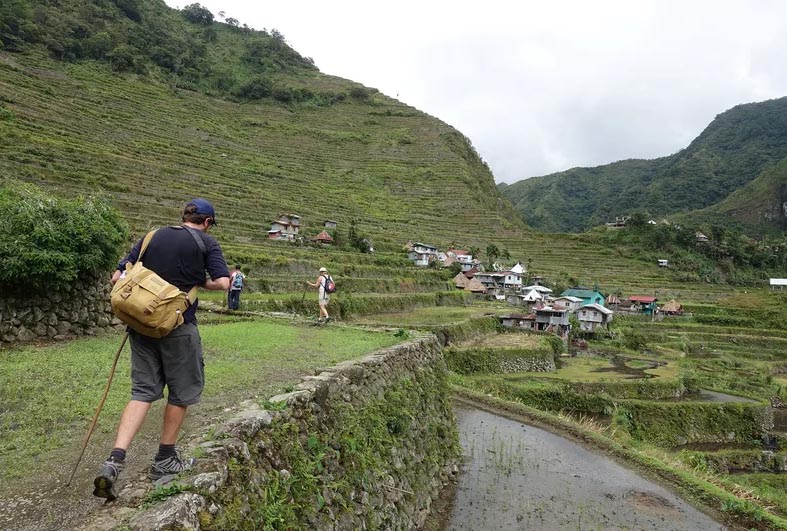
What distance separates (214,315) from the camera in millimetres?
14320

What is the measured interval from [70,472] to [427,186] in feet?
262

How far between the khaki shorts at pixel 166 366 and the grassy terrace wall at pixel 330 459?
60cm

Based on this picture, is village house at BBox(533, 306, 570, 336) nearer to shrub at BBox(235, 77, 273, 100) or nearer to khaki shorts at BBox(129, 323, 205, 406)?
khaki shorts at BBox(129, 323, 205, 406)

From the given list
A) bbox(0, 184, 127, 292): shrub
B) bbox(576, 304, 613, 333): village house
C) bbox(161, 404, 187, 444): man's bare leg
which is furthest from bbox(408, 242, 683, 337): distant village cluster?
bbox(161, 404, 187, 444): man's bare leg

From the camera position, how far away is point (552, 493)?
33.8 feet

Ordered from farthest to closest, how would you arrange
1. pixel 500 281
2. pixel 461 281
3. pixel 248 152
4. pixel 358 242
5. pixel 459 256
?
pixel 248 152 < pixel 459 256 < pixel 500 281 < pixel 461 281 < pixel 358 242

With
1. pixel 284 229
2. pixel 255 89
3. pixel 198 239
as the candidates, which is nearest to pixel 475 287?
pixel 284 229

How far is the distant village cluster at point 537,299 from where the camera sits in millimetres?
42406

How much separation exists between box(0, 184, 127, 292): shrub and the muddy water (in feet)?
28.0

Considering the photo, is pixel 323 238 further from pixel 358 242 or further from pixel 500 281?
pixel 500 281

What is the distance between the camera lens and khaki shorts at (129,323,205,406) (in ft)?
11.4

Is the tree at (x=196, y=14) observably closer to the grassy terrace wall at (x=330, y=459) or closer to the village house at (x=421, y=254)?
the village house at (x=421, y=254)

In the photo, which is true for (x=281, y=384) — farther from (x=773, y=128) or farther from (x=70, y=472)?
(x=773, y=128)

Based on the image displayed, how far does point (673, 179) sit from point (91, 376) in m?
170
